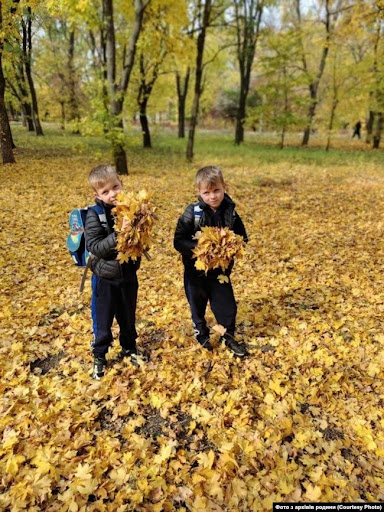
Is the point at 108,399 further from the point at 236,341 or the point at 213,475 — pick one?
the point at 236,341

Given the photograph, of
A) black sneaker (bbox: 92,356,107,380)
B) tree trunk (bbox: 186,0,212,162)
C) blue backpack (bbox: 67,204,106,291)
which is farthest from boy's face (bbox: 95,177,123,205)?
tree trunk (bbox: 186,0,212,162)

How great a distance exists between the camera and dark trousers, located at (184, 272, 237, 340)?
3902 millimetres

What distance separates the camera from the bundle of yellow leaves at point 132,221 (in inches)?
121

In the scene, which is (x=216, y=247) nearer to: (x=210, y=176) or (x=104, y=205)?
(x=210, y=176)

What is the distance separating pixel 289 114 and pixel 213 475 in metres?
25.8

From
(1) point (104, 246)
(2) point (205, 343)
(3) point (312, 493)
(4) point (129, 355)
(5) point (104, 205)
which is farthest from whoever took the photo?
(2) point (205, 343)

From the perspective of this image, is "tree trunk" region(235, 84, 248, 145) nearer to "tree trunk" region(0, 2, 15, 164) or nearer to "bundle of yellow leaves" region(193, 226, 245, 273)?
"tree trunk" region(0, 2, 15, 164)

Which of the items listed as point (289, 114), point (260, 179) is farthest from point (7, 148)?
point (289, 114)

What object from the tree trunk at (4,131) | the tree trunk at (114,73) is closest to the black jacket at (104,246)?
the tree trunk at (114,73)

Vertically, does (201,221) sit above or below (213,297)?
above

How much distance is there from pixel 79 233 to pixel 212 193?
4.48 feet

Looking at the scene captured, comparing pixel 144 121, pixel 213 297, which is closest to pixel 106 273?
pixel 213 297

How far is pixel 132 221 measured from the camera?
308cm

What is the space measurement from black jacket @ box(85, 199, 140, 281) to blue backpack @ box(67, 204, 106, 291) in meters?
0.04
